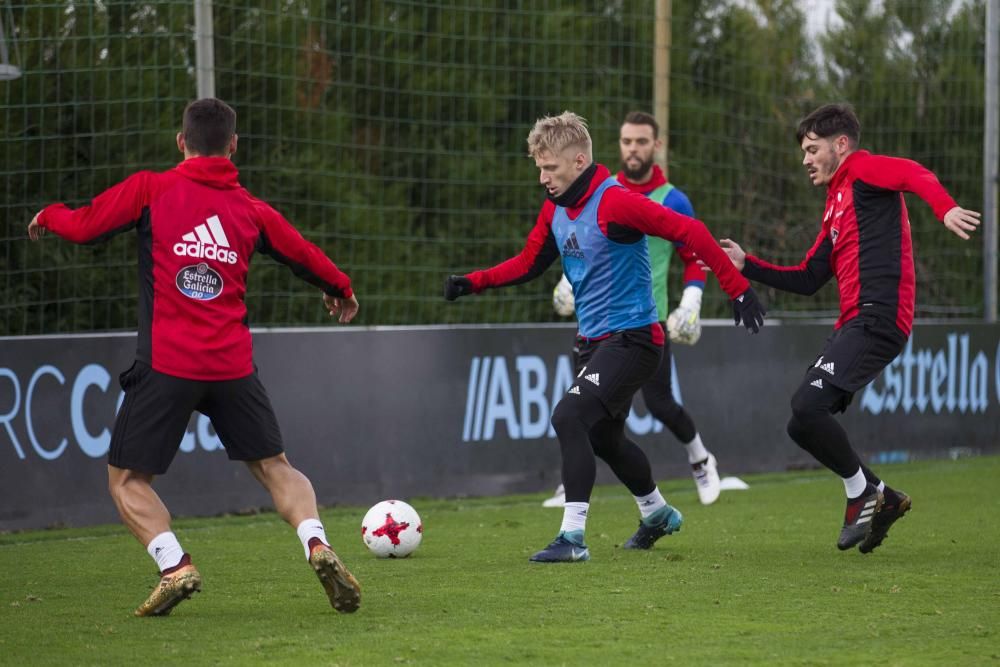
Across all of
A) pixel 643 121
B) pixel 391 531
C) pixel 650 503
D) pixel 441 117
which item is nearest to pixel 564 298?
pixel 643 121

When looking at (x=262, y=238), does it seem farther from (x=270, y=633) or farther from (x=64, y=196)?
(x=64, y=196)

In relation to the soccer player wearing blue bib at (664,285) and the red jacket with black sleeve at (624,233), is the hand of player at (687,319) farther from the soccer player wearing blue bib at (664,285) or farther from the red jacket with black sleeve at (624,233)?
the red jacket with black sleeve at (624,233)

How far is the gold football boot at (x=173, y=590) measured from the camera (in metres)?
5.36

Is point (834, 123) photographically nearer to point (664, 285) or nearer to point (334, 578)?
point (664, 285)

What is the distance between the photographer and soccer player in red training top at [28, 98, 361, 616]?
5469mm

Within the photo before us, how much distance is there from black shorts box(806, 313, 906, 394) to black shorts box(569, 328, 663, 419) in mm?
741

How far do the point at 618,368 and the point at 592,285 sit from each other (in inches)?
15.2

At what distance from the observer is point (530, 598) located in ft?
18.9

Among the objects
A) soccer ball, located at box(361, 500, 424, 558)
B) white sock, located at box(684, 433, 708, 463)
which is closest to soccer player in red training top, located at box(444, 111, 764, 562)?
soccer ball, located at box(361, 500, 424, 558)

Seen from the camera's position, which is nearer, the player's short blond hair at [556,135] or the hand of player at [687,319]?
the player's short blond hair at [556,135]

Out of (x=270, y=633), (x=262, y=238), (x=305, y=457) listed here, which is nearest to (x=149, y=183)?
(x=262, y=238)

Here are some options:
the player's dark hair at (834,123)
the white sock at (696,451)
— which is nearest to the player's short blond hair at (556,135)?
the player's dark hair at (834,123)

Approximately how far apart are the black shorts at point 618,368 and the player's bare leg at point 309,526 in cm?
157

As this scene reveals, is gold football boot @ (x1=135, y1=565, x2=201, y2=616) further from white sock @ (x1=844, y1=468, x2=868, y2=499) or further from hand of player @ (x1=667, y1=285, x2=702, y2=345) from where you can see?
hand of player @ (x1=667, y1=285, x2=702, y2=345)
